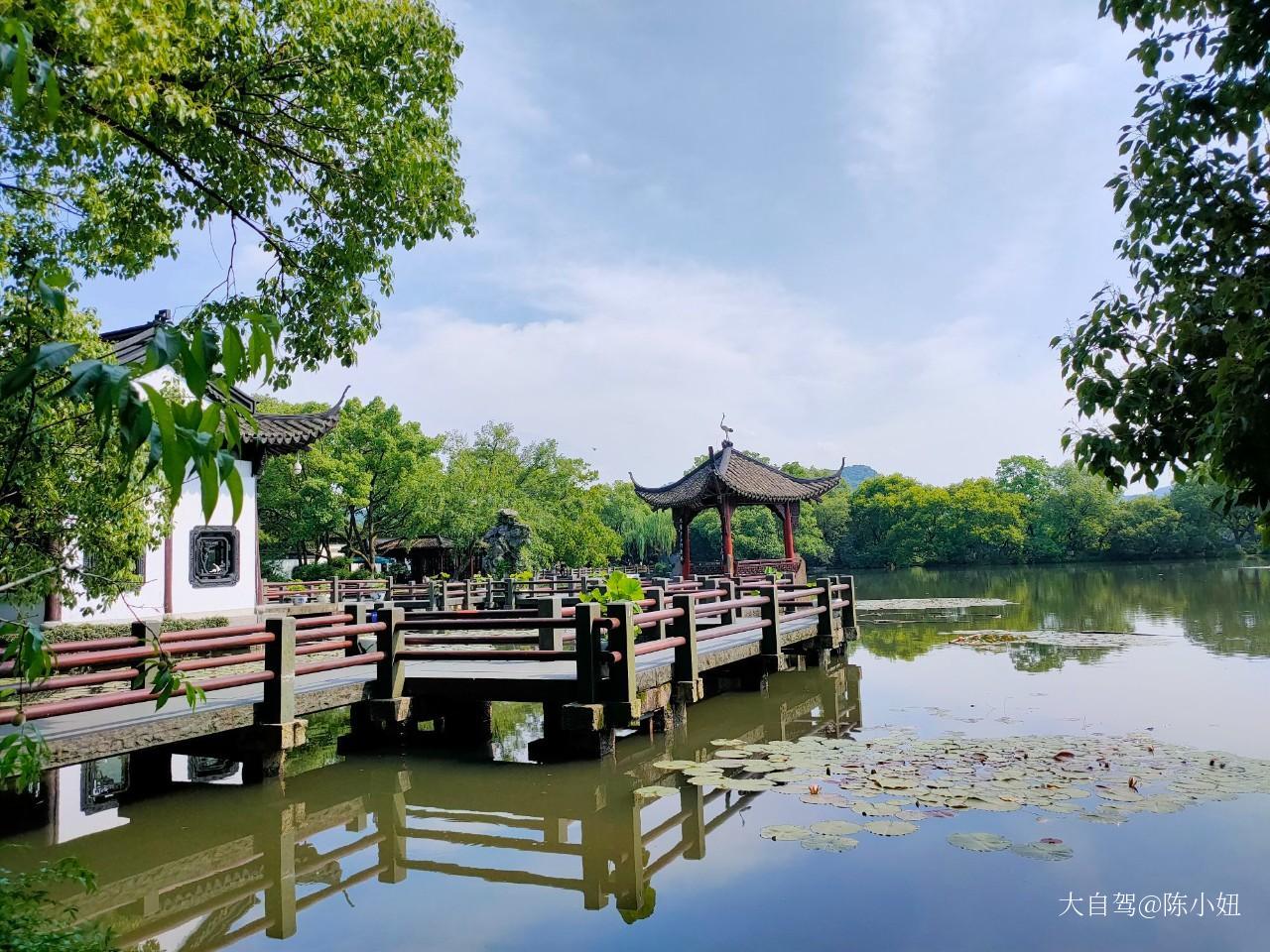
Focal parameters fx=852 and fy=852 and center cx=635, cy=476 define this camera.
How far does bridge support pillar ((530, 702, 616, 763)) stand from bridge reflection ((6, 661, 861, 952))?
0.19 m

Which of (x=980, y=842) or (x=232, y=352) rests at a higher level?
(x=232, y=352)

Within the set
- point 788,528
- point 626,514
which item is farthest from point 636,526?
point 788,528

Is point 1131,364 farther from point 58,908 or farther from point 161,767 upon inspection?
point 161,767

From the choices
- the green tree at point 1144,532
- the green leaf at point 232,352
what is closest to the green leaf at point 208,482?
the green leaf at point 232,352

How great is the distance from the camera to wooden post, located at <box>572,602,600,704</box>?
6.73m

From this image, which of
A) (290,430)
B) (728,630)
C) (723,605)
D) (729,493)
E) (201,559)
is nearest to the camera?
(728,630)

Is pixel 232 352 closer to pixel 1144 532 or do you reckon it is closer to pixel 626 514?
pixel 626 514

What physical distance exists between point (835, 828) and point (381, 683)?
4.07 meters

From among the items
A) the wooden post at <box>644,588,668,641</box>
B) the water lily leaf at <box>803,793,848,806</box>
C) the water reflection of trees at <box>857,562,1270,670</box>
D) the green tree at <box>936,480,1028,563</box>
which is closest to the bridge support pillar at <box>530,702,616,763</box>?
the wooden post at <box>644,588,668,641</box>

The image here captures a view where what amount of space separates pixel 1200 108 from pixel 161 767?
24.6 ft

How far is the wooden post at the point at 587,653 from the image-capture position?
6734mm

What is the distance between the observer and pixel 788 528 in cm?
2192

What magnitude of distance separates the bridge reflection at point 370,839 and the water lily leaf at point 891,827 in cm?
93

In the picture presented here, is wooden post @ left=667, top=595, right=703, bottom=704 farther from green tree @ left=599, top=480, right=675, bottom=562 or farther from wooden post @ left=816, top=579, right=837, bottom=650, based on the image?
green tree @ left=599, top=480, right=675, bottom=562
